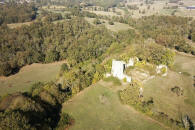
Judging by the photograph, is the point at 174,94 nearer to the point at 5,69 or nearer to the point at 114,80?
the point at 114,80

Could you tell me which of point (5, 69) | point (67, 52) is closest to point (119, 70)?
point (67, 52)

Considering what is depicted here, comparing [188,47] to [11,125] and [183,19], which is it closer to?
[183,19]

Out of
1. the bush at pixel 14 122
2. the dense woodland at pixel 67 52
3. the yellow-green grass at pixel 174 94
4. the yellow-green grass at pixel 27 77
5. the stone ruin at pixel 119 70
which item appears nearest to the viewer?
the bush at pixel 14 122

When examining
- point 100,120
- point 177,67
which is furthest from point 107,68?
point 177,67

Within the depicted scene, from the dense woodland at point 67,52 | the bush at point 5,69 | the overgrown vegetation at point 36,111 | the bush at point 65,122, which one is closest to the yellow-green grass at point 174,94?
the dense woodland at point 67,52

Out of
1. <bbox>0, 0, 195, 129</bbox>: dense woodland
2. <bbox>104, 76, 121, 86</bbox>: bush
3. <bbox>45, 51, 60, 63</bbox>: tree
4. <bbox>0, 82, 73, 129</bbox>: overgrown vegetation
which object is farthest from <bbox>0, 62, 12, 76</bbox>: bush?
<bbox>104, 76, 121, 86</bbox>: bush

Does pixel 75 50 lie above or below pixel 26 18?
below

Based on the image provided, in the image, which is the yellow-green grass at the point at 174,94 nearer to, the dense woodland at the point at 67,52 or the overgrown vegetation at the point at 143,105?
the overgrown vegetation at the point at 143,105
